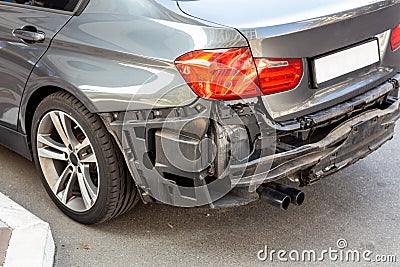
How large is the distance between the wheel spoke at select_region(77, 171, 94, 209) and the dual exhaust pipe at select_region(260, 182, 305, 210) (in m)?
1.01

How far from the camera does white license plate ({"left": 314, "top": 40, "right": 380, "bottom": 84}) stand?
2.74m

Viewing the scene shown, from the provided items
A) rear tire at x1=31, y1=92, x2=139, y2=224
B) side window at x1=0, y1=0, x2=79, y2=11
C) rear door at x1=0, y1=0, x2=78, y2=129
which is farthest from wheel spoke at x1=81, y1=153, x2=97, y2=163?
side window at x1=0, y1=0, x2=79, y2=11

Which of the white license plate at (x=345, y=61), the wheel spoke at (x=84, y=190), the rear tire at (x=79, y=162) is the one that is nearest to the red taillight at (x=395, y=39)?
the white license plate at (x=345, y=61)

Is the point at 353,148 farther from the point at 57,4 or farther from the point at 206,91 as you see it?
the point at 57,4

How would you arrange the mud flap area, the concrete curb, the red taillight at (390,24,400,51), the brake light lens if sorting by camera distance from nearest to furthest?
1. the brake light lens
2. the concrete curb
3. the mud flap area
4. the red taillight at (390,24,400,51)

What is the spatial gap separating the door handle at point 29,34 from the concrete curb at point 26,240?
940mm

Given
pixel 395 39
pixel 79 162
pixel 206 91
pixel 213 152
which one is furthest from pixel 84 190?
pixel 395 39

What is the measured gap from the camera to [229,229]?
3242 millimetres

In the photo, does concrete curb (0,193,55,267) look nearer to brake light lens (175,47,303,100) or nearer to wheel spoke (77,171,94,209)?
wheel spoke (77,171,94,209)

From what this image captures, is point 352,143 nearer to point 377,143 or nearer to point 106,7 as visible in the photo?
point 377,143

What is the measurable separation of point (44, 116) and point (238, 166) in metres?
1.26

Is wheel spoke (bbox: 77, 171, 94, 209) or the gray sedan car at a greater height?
the gray sedan car

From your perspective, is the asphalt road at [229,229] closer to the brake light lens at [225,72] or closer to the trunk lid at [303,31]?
the trunk lid at [303,31]

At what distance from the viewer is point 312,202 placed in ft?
11.5
